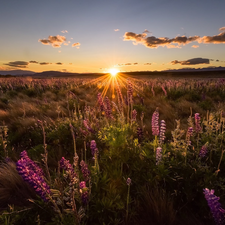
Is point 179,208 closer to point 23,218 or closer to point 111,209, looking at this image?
point 111,209

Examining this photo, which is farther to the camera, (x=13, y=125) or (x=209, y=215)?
(x=13, y=125)

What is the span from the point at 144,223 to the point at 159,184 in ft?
1.65

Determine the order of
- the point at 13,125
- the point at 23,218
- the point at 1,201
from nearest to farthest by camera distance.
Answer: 1. the point at 23,218
2. the point at 1,201
3. the point at 13,125

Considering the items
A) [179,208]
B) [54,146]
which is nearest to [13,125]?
[54,146]

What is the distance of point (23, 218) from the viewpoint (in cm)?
173

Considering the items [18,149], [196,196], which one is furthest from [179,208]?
[18,149]

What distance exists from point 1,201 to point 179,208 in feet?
7.38

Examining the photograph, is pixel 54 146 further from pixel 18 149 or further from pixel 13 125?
pixel 13 125

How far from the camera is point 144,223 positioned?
1.77 meters

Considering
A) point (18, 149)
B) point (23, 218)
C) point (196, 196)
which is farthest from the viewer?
point (18, 149)

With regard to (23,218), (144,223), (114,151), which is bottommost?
(144,223)

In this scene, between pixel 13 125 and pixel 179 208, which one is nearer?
pixel 179 208

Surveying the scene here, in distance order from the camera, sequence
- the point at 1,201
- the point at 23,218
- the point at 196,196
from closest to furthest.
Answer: the point at 23,218, the point at 196,196, the point at 1,201

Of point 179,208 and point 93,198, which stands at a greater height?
point 93,198
